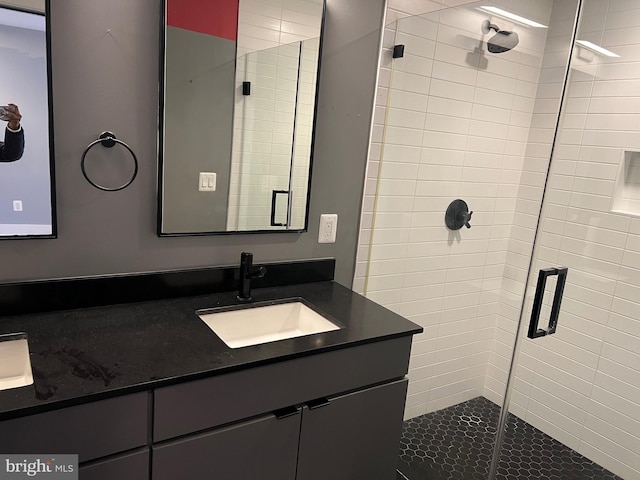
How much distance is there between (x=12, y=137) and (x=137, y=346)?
2.36ft

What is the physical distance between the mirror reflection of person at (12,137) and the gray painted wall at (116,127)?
3.9 inches

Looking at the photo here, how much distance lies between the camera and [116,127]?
1546 millimetres


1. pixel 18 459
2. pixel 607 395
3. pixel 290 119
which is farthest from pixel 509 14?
pixel 18 459

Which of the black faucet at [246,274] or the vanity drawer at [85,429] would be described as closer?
the vanity drawer at [85,429]


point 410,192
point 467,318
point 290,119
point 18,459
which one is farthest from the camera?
point 467,318

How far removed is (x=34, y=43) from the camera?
137 centimetres

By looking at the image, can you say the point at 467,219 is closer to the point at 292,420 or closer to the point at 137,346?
the point at 292,420

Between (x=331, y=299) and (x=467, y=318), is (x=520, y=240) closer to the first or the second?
(x=467, y=318)

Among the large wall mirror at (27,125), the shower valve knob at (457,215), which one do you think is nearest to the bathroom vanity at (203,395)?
the large wall mirror at (27,125)

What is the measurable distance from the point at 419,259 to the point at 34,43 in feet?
5.85

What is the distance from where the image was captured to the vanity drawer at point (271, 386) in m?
1.25

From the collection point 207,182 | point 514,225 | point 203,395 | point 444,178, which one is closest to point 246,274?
point 207,182

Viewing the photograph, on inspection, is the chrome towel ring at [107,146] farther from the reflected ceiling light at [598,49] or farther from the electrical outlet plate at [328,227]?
the reflected ceiling light at [598,49]

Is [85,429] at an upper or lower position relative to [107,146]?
lower
